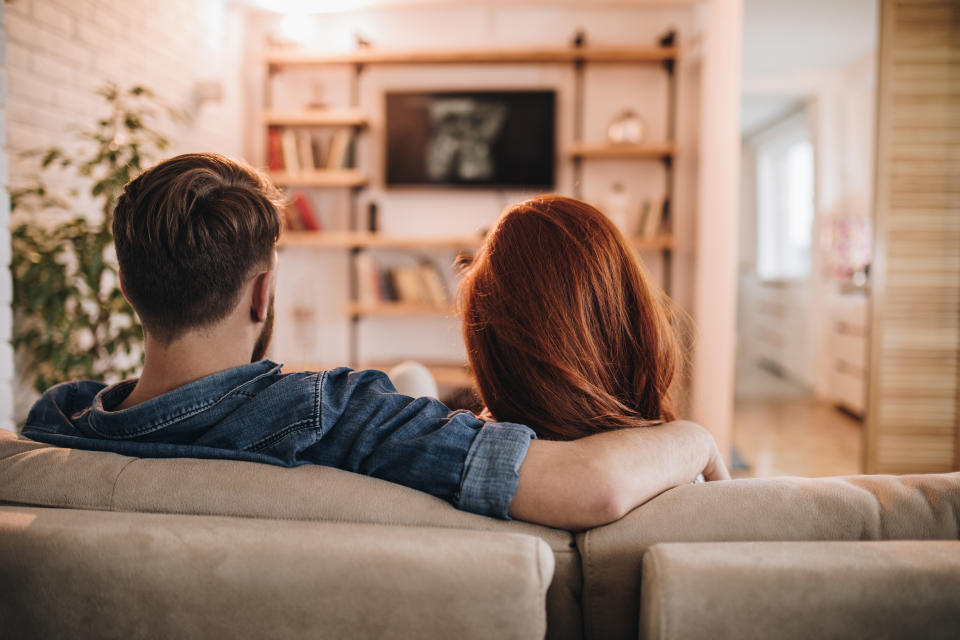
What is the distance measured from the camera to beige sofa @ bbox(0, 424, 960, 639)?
656 millimetres

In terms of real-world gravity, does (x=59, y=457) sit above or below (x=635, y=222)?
below

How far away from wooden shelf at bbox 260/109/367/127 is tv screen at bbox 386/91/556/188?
0.21m

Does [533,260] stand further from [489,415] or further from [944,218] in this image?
[944,218]

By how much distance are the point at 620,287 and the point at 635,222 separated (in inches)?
130

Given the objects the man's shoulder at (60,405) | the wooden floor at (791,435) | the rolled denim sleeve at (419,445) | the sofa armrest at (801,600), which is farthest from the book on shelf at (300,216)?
the sofa armrest at (801,600)

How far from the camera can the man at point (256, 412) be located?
794 millimetres

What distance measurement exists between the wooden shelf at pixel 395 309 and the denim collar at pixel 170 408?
3.03m

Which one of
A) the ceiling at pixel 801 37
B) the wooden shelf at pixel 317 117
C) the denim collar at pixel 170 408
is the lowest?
the denim collar at pixel 170 408

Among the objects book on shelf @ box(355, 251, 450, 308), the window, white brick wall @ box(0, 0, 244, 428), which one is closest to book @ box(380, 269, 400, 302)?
book on shelf @ box(355, 251, 450, 308)

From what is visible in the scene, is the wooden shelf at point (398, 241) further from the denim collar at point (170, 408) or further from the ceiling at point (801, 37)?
the denim collar at point (170, 408)

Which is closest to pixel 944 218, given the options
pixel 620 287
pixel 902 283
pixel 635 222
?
pixel 902 283

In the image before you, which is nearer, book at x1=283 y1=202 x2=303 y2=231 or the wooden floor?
the wooden floor

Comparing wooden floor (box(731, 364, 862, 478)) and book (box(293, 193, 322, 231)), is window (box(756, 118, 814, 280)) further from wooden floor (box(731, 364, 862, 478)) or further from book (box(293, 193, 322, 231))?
book (box(293, 193, 322, 231))

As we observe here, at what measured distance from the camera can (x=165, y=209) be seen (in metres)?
0.91
